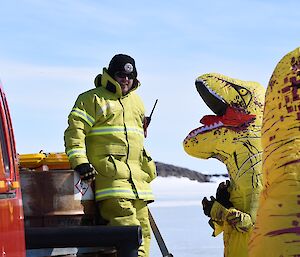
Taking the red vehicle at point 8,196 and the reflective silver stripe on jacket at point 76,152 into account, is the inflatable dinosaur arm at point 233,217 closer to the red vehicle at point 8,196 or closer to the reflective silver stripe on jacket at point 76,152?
the reflective silver stripe on jacket at point 76,152

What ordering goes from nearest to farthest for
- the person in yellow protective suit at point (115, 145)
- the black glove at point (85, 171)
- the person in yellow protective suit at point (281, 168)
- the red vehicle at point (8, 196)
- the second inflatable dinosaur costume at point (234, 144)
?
the person in yellow protective suit at point (281, 168), the red vehicle at point (8, 196), the black glove at point (85, 171), the person in yellow protective suit at point (115, 145), the second inflatable dinosaur costume at point (234, 144)

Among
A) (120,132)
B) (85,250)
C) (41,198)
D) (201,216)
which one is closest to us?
(85,250)

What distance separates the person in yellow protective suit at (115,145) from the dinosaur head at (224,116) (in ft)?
1.97

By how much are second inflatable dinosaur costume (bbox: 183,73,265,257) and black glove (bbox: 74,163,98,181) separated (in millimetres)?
1257

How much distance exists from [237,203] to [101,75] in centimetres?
146

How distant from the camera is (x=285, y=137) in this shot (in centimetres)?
407

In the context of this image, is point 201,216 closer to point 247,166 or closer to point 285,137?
point 247,166

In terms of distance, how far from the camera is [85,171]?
707cm

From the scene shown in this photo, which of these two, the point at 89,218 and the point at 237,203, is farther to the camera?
the point at 237,203

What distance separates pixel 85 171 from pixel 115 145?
484 millimetres

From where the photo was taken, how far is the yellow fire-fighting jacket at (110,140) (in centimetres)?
738

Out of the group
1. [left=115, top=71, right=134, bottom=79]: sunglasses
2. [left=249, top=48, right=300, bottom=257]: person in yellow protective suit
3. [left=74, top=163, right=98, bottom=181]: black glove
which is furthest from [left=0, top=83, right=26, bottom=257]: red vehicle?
[left=115, top=71, right=134, bottom=79]: sunglasses

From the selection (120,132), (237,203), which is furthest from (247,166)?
(120,132)

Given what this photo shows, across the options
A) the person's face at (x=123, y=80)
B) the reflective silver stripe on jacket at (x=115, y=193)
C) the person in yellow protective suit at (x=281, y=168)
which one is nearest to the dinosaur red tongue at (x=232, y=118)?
the person's face at (x=123, y=80)
